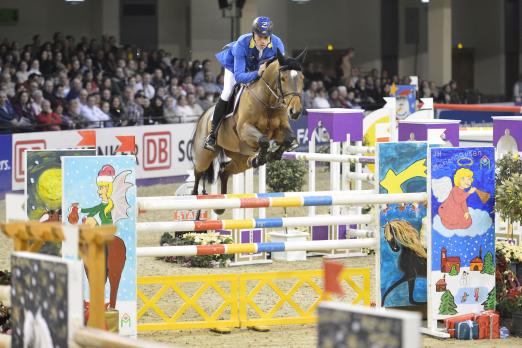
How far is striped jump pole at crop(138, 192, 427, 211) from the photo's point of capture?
6.39 meters

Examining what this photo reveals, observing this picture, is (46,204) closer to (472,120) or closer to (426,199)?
(426,199)

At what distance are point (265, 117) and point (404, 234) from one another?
1.69 m

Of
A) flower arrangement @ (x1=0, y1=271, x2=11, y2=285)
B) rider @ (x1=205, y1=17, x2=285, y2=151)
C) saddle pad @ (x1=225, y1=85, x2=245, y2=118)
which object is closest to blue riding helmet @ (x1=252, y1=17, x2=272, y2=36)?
rider @ (x1=205, y1=17, x2=285, y2=151)

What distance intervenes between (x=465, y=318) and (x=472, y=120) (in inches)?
609

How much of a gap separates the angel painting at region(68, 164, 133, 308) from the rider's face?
A: 7.08 ft

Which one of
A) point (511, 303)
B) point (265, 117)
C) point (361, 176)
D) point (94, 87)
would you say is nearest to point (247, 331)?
point (511, 303)

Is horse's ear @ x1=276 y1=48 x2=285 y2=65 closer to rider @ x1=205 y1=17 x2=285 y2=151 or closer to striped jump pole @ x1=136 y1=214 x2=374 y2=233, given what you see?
rider @ x1=205 y1=17 x2=285 y2=151

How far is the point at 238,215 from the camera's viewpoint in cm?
1020

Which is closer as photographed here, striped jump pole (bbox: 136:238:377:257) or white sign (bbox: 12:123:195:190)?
striped jump pole (bbox: 136:238:377:257)

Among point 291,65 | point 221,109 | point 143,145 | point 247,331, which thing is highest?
point 291,65

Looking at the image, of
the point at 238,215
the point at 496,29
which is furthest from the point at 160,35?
the point at 238,215

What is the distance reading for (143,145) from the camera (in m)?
15.8

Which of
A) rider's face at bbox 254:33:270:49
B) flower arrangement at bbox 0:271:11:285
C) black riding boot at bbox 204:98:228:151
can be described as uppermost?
rider's face at bbox 254:33:270:49

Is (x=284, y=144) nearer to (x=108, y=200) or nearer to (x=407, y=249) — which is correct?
(x=407, y=249)
